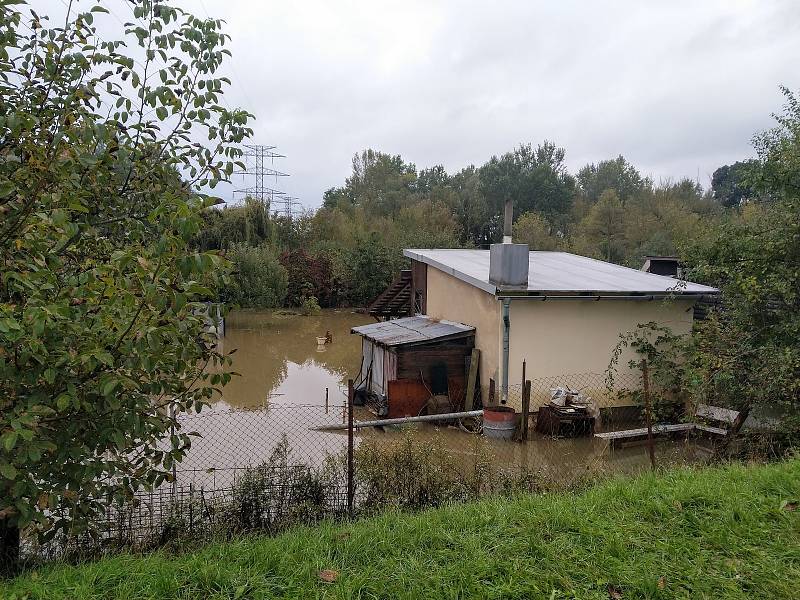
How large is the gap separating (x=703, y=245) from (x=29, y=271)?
8.85 metres

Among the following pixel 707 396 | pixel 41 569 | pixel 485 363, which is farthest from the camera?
pixel 485 363

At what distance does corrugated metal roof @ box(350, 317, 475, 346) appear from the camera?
12.6m

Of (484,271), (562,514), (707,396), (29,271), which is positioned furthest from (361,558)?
(484,271)

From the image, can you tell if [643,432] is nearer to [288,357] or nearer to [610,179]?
[288,357]

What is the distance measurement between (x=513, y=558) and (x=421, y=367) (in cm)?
885

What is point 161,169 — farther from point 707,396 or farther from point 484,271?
point 484,271

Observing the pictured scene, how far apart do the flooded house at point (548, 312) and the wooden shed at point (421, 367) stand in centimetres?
44

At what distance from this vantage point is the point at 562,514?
4359 millimetres

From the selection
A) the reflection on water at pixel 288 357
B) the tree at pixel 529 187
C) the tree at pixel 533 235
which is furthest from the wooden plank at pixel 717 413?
the tree at pixel 529 187

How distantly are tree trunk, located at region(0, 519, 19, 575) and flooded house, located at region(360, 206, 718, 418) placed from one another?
8.78m

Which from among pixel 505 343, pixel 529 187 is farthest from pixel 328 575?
pixel 529 187

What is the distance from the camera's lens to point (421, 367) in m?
12.6

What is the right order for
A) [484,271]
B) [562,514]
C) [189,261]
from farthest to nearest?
[484,271] < [562,514] < [189,261]

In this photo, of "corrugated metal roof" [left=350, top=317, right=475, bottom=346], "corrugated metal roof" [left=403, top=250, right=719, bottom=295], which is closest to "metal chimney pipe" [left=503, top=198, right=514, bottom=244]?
"corrugated metal roof" [left=403, top=250, right=719, bottom=295]
